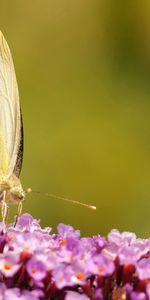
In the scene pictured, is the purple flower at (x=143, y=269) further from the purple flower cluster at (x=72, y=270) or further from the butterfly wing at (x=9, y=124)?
the butterfly wing at (x=9, y=124)

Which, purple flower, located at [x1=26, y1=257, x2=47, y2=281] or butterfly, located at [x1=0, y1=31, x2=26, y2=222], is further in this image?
butterfly, located at [x1=0, y1=31, x2=26, y2=222]

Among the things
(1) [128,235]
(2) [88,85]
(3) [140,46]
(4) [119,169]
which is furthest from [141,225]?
(1) [128,235]

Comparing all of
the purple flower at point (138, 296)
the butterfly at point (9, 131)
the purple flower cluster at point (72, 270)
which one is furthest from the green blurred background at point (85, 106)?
the purple flower at point (138, 296)

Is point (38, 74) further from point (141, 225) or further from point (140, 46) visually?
point (141, 225)

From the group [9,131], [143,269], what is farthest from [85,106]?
[143,269]

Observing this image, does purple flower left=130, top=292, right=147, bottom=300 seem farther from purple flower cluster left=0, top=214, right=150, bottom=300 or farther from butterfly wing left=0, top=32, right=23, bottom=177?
butterfly wing left=0, top=32, right=23, bottom=177

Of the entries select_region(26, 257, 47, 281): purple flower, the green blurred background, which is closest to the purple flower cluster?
select_region(26, 257, 47, 281): purple flower
